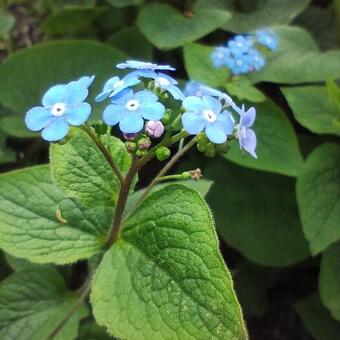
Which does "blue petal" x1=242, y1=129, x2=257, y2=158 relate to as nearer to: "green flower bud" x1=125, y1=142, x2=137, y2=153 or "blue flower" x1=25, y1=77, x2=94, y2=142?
"green flower bud" x1=125, y1=142, x2=137, y2=153

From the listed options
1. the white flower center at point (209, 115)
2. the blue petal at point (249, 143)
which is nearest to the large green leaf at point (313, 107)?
the blue petal at point (249, 143)

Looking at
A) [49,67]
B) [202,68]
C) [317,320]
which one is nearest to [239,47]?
[202,68]

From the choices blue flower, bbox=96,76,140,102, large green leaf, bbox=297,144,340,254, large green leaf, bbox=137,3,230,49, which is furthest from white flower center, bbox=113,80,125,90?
large green leaf, bbox=137,3,230,49

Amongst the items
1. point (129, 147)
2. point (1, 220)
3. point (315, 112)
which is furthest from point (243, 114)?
point (315, 112)

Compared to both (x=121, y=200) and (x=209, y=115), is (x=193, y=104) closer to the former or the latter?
(x=209, y=115)

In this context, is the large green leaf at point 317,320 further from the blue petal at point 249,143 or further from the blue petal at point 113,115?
the blue petal at point 113,115

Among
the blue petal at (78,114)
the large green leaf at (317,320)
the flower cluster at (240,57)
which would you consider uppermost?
the blue petal at (78,114)

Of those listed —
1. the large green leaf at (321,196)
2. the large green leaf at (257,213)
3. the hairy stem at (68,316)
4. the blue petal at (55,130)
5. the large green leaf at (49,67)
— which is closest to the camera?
the blue petal at (55,130)

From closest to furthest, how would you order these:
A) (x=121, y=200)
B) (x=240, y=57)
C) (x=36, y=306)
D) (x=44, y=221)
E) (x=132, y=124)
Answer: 1. (x=132, y=124)
2. (x=121, y=200)
3. (x=44, y=221)
4. (x=36, y=306)
5. (x=240, y=57)
